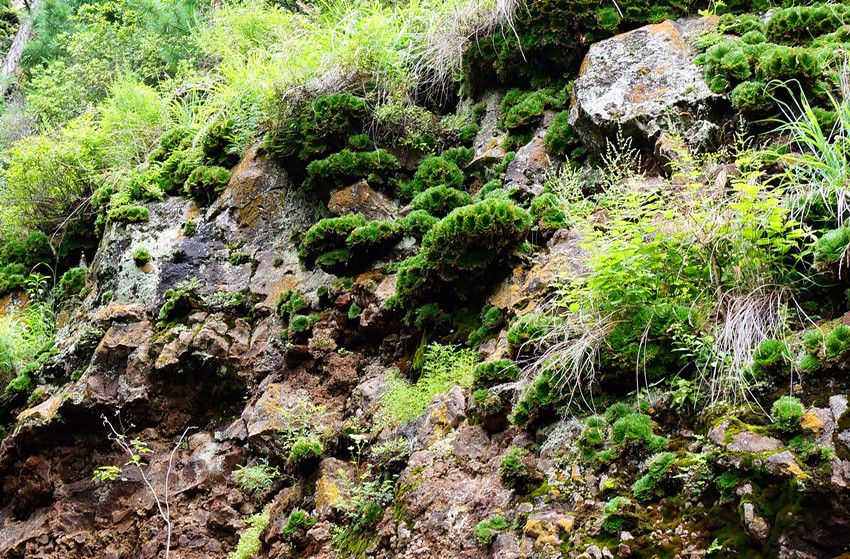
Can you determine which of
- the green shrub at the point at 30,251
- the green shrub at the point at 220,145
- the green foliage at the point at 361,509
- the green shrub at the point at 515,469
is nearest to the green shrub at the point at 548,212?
the green shrub at the point at 515,469

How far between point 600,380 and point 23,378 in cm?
622

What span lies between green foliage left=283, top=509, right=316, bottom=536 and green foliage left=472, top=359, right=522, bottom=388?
1.54 metres

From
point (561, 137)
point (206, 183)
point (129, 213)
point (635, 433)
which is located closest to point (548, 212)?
point (561, 137)

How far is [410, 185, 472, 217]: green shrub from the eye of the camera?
17.7ft

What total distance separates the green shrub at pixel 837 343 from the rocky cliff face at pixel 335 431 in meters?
0.09

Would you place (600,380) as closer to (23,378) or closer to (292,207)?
(292,207)

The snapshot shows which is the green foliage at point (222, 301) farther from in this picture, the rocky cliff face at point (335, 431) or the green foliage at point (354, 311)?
the green foliage at point (354, 311)

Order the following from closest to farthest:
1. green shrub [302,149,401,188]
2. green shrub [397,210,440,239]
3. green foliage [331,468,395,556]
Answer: green foliage [331,468,395,556] < green shrub [397,210,440,239] < green shrub [302,149,401,188]

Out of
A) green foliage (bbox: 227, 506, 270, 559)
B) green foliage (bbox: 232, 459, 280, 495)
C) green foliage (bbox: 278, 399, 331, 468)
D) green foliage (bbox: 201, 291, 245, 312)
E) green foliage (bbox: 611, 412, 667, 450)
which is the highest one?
green foliage (bbox: 611, 412, 667, 450)

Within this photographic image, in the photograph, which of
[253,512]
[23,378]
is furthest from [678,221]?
[23,378]

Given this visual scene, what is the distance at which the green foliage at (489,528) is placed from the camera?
3008 mm

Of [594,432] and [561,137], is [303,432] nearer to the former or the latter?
[594,432]

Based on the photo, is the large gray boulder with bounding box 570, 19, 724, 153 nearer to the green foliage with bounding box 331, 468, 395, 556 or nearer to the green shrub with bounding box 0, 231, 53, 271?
the green foliage with bounding box 331, 468, 395, 556

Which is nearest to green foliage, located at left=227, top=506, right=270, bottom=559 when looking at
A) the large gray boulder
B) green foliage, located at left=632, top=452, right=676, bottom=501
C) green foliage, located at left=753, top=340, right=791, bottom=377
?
green foliage, located at left=632, top=452, right=676, bottom=501
